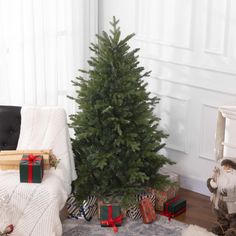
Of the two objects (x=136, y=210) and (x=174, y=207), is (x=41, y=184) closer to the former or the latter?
(x=136, y=210)

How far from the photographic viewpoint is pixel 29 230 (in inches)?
152

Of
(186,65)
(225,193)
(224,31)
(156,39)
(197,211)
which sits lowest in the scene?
(197,211)

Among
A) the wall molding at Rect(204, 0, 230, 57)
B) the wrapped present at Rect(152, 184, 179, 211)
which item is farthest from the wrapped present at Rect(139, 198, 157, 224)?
the wall molding at Rect(204, 0, 230, 57)

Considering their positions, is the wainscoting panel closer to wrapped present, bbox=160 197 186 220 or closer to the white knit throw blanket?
wrapped present, bbox=160 197 186 220

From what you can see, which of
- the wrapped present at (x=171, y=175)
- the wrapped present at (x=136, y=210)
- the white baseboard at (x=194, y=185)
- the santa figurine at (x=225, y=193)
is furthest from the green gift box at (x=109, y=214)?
the white baseboard at (x=194, y=185)

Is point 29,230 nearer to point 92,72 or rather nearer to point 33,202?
point 33,202

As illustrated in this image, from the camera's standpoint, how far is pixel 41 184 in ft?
12.9

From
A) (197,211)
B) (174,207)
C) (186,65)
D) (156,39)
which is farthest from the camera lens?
(156,39)

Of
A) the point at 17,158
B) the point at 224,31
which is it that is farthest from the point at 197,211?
the point at 17,158

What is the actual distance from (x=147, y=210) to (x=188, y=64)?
114cm

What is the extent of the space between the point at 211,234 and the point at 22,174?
1.31 metres

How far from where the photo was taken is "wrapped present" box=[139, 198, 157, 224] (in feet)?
14.6

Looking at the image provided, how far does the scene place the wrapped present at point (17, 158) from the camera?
13.4ft

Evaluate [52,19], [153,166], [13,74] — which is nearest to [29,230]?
[153,166]
